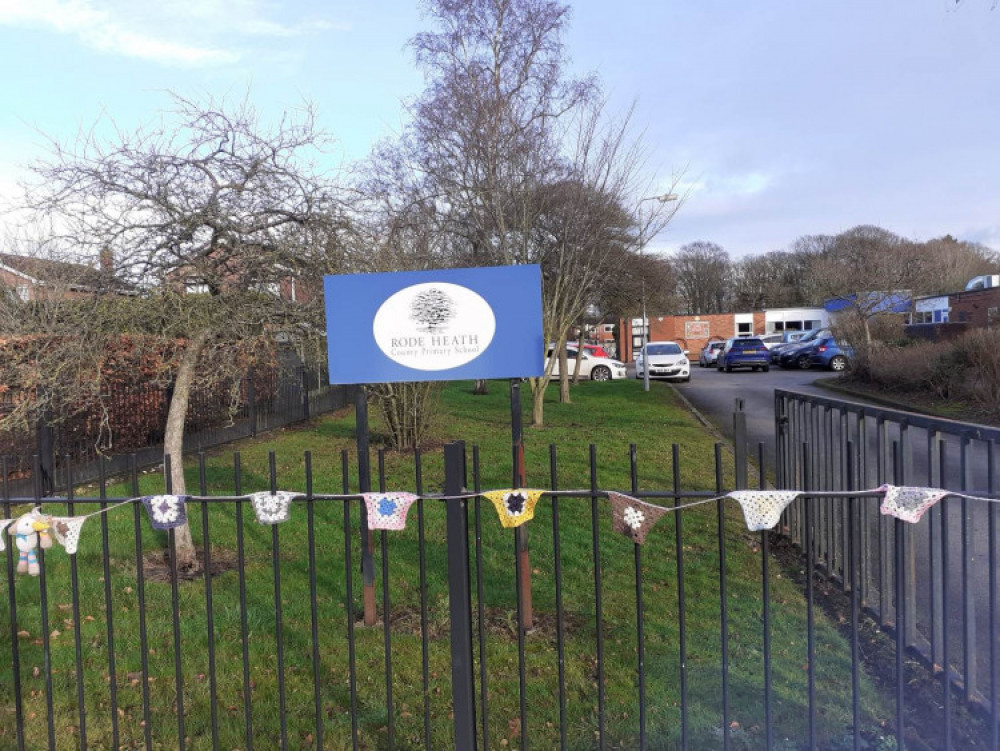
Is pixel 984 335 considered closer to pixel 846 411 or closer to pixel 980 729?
pixel 846 411

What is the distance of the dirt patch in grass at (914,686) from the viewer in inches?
122

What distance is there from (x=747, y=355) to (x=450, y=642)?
28.3m

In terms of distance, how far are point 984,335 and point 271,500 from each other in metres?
14.6

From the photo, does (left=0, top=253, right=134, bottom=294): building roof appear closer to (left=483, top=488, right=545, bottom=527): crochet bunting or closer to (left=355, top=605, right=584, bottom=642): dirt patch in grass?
(left=355, top=605, right=584, bottom=642): dirt patch in grass

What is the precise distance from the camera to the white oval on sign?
12.0 ft

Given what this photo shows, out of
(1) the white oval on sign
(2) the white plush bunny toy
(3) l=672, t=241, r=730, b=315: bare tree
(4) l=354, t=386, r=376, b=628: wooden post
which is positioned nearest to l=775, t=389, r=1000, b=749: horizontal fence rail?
(1) the white oval on sign

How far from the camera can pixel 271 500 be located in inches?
108

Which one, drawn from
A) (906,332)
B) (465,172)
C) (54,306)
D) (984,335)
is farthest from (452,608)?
(906,332)

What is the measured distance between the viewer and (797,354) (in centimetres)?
3059

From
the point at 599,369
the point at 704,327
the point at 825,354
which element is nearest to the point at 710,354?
the point at 825,354

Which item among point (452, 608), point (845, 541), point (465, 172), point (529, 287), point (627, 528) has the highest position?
point (465, 172)

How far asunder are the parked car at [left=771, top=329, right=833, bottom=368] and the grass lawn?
83.6ft

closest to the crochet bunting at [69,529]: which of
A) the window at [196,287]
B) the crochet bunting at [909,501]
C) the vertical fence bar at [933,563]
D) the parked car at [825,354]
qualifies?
the window at [196,287]

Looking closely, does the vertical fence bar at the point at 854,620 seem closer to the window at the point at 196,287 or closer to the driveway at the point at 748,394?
the window at the point at 196,287
